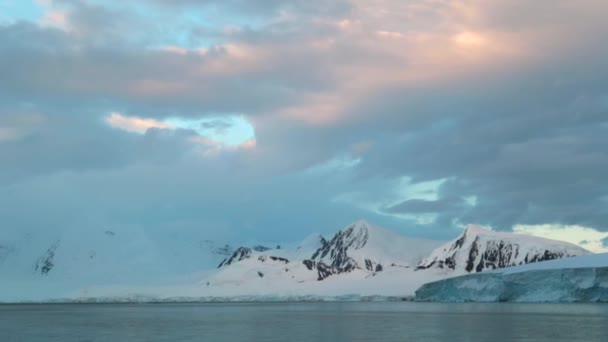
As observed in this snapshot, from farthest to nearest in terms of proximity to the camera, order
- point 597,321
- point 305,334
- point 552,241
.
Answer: point 552,241 → point 597,321 → point 305,334

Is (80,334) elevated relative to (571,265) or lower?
lower

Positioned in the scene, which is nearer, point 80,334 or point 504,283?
point 80,334

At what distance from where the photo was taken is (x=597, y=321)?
229 ft

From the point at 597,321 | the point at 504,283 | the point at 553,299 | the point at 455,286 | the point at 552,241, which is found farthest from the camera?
the point at 552,241

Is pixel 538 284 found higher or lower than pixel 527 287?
higher

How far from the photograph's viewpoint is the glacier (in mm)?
124988

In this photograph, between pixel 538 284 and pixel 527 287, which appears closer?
pixel 538 284

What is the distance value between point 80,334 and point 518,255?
149 metres

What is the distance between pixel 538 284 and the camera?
134500 millimetres

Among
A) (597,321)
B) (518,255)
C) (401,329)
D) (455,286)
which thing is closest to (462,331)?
(401,329)

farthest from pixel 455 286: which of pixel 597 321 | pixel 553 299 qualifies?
pixel 597 321

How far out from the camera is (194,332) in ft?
205

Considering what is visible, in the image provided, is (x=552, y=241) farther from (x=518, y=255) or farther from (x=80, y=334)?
(x=80, y=334)

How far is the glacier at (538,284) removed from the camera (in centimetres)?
12499
